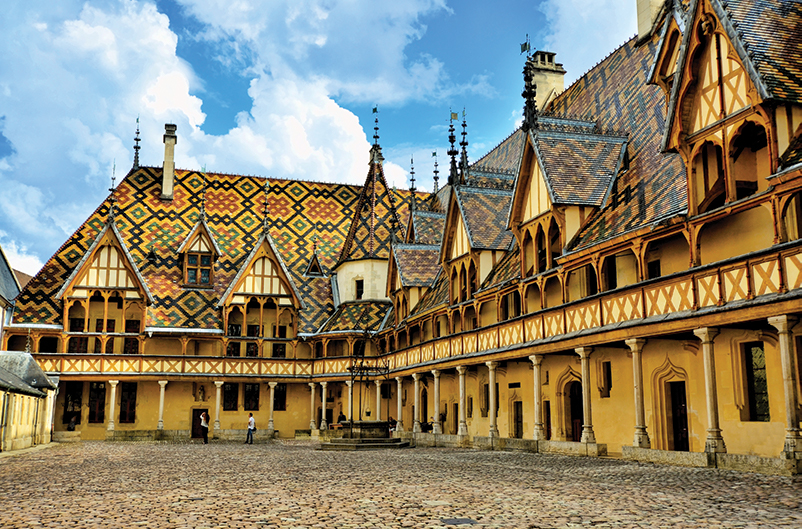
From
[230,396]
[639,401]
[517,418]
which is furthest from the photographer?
[230,396]

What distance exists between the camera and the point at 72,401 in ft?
125

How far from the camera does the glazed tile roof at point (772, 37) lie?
46.9ft

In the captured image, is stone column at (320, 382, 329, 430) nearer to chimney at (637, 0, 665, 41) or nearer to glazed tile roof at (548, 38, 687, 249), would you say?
glazed tile roof at (548, 38, 687, 249)

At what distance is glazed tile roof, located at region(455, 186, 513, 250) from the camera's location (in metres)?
28.2

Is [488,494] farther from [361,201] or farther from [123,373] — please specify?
[361,201]

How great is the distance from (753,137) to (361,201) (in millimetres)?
32220

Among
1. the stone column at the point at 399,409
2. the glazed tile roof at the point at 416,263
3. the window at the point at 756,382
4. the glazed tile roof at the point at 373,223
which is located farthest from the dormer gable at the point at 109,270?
the window at the point at 756,382

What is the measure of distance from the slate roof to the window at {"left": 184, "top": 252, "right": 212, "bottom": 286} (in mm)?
8524

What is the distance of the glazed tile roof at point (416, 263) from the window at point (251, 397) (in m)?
11.1

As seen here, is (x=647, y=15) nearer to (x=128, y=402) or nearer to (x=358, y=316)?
(x=358, y=316)

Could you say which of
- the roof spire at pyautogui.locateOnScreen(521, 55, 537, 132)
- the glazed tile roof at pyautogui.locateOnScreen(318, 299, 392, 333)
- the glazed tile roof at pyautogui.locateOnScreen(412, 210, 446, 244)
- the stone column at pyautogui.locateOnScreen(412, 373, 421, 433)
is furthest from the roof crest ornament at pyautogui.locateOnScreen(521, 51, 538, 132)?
the glazed tile roof at pyautogui.locateOnScreen(318, 299, 392, 333)

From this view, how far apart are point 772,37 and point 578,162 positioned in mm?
7838

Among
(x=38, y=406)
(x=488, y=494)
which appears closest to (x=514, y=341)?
(x=488, y=494)

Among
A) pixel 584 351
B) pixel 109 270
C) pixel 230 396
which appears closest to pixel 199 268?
pixel 109 270
